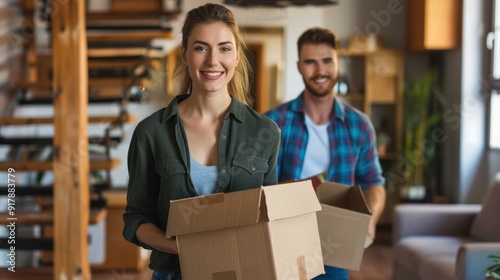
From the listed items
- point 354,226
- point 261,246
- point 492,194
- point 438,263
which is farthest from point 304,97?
point 492,194

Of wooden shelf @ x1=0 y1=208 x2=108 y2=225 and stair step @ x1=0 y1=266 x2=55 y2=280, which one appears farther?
stair step @ x1=0 y1=266 x2=55 y2=280

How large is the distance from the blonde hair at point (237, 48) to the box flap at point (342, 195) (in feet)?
1.86

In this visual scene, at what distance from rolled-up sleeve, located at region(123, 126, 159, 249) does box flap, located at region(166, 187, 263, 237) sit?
0.15 m

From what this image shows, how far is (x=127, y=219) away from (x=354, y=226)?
0.69 m

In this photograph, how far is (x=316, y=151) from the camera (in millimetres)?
2377

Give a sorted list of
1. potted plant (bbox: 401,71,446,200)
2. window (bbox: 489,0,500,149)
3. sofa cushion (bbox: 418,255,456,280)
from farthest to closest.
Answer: potted plant (bbox: 401,71,446,200), window (bbox: 489,0,500,149), sofa cushion (bbox: 418,255,456,280)

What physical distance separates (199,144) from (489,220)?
286 cm

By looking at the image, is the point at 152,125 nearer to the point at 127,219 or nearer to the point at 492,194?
the point at 127,219

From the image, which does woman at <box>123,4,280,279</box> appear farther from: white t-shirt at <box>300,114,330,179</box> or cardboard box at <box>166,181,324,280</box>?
white t-shirt at <box>300,114,330,179</box>

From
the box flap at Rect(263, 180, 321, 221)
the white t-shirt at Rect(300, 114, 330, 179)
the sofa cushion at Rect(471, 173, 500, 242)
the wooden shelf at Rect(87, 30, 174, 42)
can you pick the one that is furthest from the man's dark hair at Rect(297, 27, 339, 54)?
the wooden shelf at Rect(87, 30, 174, 42)

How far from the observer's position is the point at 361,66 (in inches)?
265

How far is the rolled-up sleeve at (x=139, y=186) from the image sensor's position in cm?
147

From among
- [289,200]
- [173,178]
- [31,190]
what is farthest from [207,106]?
[31,190]

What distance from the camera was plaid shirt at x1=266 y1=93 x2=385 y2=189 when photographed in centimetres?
237
